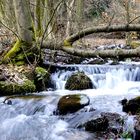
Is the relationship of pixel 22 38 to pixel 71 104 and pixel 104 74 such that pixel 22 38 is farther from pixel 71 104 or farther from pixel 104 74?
pixel 71 104

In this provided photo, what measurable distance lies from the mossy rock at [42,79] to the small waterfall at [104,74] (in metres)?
0.26

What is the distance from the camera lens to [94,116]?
7.73 metres

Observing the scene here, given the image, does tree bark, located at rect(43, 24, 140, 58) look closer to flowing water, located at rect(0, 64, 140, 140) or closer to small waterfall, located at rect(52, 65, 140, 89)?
flowing water, located at rect(0, 64, 140, 140)

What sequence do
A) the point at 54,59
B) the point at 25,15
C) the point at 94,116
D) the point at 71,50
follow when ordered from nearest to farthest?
1. the point at 71,50
2. the point at 94,116
3. the point at 25,15
4. the point at 54,59

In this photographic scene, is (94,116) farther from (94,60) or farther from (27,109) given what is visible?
(94,60)

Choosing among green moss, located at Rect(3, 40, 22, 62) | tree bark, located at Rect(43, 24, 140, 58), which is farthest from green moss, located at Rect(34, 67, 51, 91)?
tree bark, located at Rect(43, 24, 140, 58)

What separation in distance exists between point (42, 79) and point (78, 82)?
1045mm

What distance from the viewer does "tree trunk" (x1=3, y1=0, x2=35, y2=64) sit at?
11477mm

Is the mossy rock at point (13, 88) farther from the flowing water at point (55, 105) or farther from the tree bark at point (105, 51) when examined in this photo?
the tree bark at point (105, 51)

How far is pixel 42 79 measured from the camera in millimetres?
10750

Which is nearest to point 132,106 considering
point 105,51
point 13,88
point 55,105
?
point 55,105

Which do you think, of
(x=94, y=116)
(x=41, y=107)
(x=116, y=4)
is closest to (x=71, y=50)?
(x=94, y=116)

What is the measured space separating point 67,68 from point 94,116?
439cm

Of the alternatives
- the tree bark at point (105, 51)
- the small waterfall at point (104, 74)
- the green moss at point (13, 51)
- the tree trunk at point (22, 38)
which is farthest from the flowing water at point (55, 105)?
the tree bark at point (105, 51)
